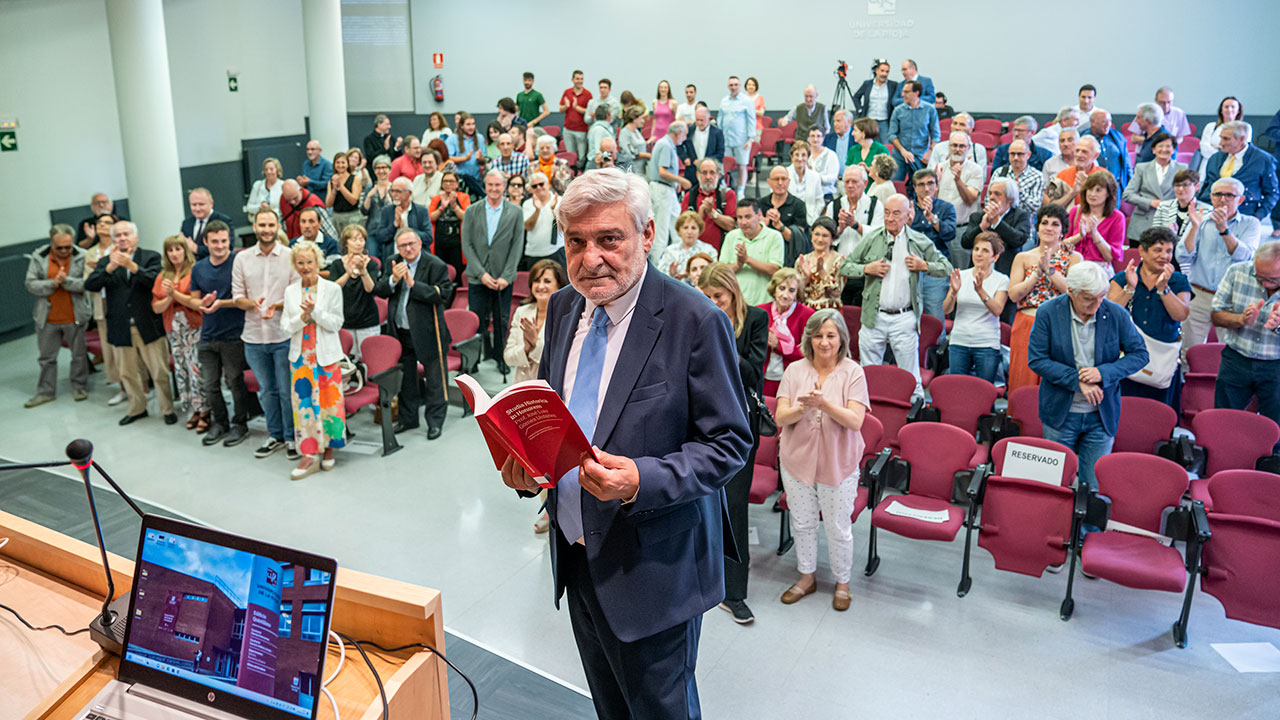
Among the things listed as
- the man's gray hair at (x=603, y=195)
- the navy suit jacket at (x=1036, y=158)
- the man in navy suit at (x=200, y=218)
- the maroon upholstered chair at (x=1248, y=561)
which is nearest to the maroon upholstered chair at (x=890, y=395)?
the maroon upholstered chair at (x=1248, y=561)

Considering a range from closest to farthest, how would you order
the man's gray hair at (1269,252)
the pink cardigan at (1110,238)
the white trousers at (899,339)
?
the man's gray hair at (1269,252), the white trousers at (899,339), the pink cardigan at (1110,238)

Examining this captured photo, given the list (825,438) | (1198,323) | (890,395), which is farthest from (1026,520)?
(1198,323)

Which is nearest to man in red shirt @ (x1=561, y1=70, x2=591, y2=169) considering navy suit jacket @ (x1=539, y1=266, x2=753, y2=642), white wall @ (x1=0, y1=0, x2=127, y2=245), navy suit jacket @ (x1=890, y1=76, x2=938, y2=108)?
navy suit jacket @ (x1=890, y1=76, x2=938, y2=108)

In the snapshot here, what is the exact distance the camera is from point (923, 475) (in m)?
4.93

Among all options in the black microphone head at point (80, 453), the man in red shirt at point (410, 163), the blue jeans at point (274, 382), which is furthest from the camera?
the man in red shirt at point (410, 163)

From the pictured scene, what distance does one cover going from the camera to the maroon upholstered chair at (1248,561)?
3951mm

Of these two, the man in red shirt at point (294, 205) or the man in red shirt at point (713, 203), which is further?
the man in red shirt at point (294, 205)

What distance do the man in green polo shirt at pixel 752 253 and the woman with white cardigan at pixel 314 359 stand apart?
2.79 metres

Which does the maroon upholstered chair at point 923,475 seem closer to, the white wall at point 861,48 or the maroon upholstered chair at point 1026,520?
the maroon upholstered chair at point 1026,520

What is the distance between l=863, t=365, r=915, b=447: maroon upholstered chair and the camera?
5.58 meters

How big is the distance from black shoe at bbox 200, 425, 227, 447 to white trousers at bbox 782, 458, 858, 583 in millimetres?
4434

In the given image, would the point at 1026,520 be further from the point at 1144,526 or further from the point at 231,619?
the point at 231,619

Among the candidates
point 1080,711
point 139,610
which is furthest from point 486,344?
point 139,610

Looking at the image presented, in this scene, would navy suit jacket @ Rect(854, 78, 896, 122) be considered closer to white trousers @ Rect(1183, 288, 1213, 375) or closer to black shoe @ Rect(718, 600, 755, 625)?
white trousers @ Rect(1183, 288, 1213, 375)
